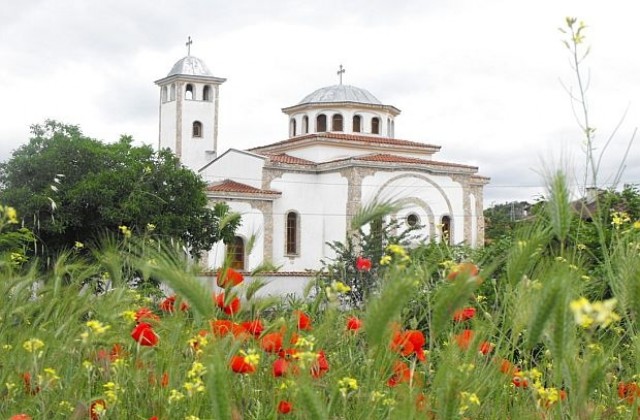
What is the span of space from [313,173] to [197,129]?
809cm

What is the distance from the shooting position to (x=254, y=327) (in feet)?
9.69

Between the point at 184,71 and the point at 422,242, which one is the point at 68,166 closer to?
the point at 184,71

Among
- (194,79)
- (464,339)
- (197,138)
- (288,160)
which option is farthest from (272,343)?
(194,79)

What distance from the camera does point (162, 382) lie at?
8.44 ft

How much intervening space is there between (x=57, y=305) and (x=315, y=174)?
3603 cm

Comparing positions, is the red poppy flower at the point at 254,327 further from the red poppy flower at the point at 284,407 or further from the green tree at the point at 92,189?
the green tree at the point at 92,189

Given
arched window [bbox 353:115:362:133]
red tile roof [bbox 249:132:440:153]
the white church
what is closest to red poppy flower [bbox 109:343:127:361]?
the white church

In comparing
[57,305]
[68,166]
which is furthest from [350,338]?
[68,166]

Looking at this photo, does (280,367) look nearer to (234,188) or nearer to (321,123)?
(234,188)

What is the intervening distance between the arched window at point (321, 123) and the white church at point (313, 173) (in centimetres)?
5

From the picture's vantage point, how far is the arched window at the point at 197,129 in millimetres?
44656

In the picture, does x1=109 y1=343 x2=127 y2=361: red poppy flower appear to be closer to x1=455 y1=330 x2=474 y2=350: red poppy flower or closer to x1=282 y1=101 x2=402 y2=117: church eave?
x1=455 y1=330 x2=474 y2=350: red poppy flower

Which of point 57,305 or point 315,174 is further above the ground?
point 315,174

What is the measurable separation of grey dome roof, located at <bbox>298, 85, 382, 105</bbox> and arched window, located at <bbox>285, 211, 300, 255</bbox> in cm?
802
